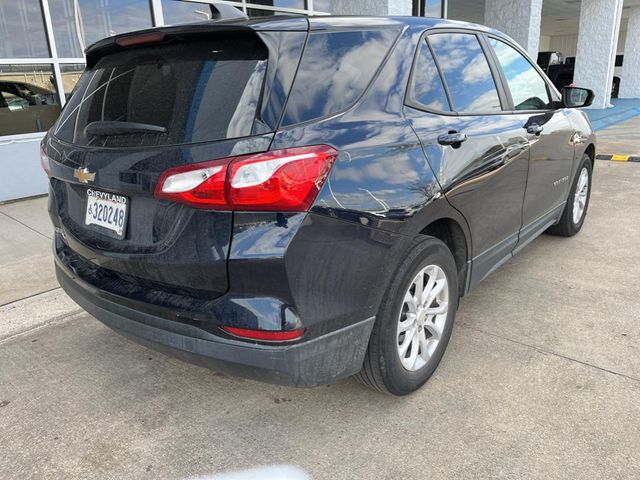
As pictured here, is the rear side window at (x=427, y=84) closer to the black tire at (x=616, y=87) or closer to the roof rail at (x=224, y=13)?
the roof rail at (x=224, y=13)

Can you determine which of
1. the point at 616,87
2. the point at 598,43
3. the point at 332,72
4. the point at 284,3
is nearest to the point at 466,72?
the point at 332,72

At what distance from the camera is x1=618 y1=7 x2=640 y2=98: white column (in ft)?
66.1

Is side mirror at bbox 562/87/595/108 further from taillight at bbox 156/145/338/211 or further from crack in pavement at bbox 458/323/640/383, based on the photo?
taillight at bbox 156/145/338/211

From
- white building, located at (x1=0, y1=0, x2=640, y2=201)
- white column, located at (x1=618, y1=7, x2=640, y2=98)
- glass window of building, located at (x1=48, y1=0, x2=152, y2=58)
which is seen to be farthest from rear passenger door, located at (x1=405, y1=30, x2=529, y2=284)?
white column, located at (x1=618, y1=7, x2=640, y2=98)

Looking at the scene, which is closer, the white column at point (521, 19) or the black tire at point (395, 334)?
the black tire at point (395, 334)

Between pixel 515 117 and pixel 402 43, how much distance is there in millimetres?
1215

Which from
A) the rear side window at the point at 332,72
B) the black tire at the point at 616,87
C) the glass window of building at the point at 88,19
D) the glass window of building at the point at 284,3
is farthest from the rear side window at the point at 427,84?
the black tire at the point at 616,87

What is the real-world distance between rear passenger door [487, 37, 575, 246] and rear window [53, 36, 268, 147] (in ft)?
6.58

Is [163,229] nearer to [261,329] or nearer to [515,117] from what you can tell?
[261,329]

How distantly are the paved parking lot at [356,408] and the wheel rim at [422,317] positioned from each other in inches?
8.3

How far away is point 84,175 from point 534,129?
2751 mm

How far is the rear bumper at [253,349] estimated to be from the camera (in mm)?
1896

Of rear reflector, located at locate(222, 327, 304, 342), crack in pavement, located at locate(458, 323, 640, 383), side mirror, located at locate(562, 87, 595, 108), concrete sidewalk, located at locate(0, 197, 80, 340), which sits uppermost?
side mirror, located at locate(562, 87, 595, 108)

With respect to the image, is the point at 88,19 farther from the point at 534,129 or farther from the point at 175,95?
the point at 534,129
